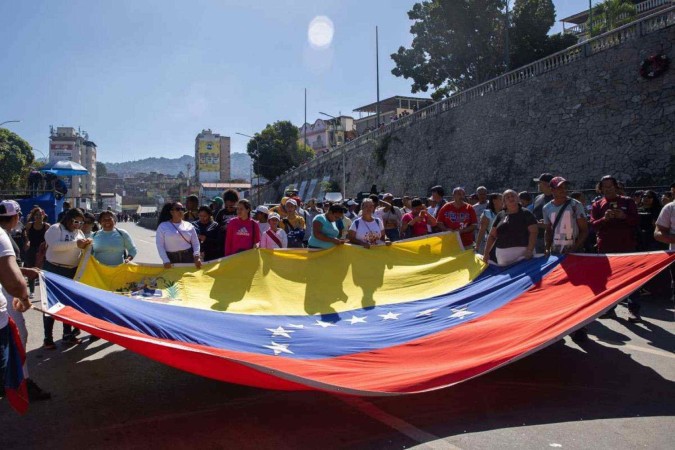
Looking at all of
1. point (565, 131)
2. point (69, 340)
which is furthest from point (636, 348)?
point (565, 131)

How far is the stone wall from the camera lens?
759 inches

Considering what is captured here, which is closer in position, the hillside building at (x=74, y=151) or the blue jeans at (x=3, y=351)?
the blue jeans at (x=3, y=351)

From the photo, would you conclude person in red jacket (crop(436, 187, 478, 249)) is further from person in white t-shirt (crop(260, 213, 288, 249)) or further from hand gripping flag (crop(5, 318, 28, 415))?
hand gripping flag (crop(5, 318, 28, 415))

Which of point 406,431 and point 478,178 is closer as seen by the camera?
point 406,431

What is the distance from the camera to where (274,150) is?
74875 mm

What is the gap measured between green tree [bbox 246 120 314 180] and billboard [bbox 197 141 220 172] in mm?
76101

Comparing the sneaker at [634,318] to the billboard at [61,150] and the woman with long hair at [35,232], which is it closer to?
the woman with long hair at [35,232]

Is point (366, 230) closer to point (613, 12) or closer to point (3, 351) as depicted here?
point (3, 351)

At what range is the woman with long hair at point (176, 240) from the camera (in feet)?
24.2

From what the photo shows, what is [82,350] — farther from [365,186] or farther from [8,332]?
[365,186]

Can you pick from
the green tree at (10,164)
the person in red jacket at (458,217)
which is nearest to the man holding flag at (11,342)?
the person in red jacket at (458,217)

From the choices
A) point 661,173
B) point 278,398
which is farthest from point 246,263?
point 661,173

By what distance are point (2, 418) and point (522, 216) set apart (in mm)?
5980

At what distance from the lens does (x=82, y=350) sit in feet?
22.1
